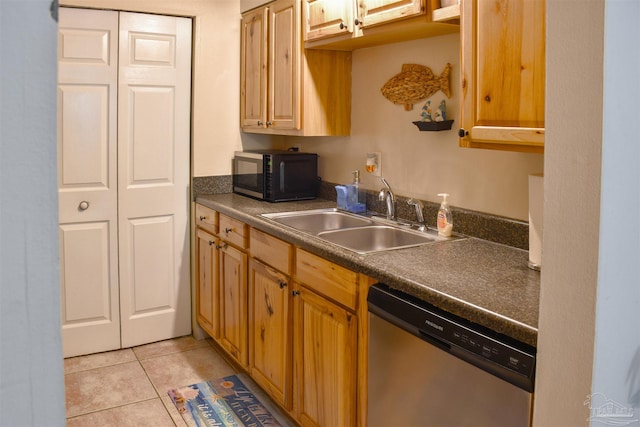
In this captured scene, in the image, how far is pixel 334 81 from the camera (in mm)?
3191

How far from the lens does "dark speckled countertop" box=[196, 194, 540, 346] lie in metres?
1.50

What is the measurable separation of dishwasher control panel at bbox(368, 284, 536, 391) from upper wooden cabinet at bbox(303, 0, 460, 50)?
1.04 m

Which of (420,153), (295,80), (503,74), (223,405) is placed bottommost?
(223,405)

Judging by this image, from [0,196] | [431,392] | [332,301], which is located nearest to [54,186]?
[0,196]

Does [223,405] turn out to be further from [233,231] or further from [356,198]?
[356,198]

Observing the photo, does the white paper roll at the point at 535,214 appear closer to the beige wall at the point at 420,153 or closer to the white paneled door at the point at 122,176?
the beige wall at the point at 420,153

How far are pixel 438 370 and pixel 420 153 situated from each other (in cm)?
129

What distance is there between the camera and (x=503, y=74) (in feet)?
5.95

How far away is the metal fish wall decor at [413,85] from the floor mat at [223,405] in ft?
5.31

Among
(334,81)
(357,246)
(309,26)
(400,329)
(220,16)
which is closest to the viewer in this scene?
(400,329)

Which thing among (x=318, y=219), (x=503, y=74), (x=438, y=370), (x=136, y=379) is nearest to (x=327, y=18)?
(x=318, y=219)

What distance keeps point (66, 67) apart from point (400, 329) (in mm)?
2505

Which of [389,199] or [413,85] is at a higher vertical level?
[413,85]

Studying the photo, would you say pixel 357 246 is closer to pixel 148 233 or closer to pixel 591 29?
pixel 148 233
